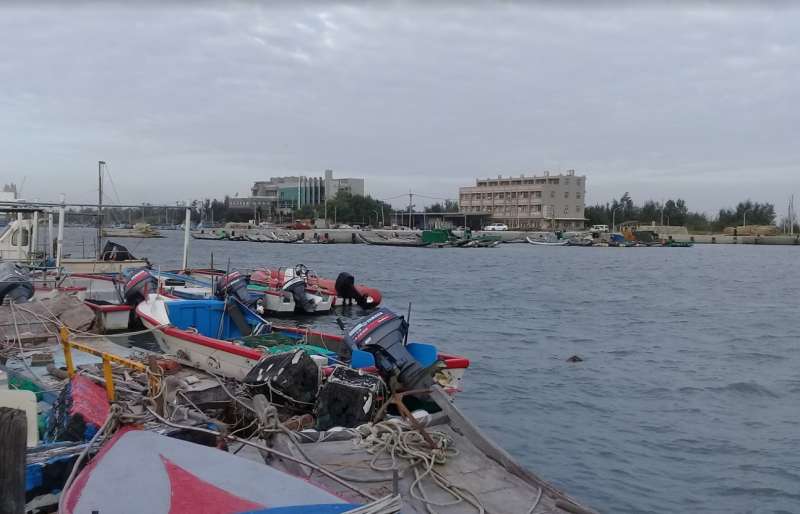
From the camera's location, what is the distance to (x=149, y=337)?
55.2 ft

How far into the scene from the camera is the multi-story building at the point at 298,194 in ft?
496

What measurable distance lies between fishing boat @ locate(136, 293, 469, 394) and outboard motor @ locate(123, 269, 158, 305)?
81 centimetres

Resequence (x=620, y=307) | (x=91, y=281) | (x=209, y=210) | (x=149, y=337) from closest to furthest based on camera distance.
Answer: (x=149, y=337), (x=91, y=281), (x=620, y=307), (x=209, y=210)

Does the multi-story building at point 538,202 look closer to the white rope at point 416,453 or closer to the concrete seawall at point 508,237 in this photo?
the concrete seawall at point 508,237

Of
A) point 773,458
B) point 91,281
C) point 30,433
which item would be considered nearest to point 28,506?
point 30,433

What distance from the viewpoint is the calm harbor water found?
9.81m

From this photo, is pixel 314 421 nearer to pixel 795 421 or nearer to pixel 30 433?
pixel 30 433

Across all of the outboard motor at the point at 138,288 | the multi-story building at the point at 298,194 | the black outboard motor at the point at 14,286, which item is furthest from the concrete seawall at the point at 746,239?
the black outboard motor at the point at 14,286

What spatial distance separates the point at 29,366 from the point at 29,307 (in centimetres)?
321

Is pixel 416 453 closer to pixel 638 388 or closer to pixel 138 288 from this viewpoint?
pixel 638 388

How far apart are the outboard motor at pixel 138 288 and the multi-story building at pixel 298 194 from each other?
12769 cm

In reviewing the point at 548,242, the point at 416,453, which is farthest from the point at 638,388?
the point at 548,242

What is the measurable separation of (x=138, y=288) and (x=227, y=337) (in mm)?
4034

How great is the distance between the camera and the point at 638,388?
15.1 metres
